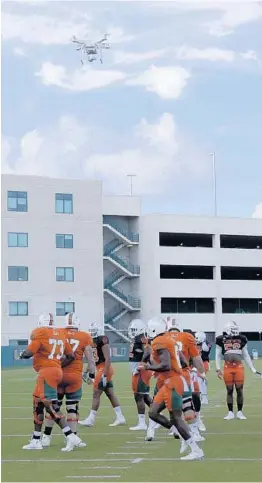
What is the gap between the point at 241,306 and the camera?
3078 inches

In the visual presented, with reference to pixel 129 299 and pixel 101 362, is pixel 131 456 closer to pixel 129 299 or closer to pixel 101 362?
pixel 101 362

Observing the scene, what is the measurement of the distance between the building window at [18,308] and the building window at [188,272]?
12.5 metres

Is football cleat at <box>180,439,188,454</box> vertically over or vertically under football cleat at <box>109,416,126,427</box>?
over

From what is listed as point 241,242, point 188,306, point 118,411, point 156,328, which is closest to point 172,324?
point 156,328

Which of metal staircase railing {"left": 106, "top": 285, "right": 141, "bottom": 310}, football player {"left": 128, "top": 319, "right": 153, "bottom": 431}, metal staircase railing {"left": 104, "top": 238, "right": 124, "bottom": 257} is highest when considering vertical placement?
metal staircase railing {"left": 104, "top": 238, "right": 124, "bottom": 257}

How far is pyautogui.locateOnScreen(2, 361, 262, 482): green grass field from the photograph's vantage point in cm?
1108

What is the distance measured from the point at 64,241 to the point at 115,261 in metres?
5.14

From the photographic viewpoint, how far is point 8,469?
11.8 meters

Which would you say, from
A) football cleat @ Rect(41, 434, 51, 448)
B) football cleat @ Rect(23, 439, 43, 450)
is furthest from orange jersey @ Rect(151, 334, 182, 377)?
football cleat @ Rect(41, 434, 51, 448)

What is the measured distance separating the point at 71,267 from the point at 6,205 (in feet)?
21.7

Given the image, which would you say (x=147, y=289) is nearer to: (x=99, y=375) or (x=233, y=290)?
(x=233, y=290)

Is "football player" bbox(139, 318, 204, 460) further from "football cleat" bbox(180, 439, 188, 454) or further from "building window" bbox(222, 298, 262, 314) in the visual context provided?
"building window" bbox(222, 298, 262, 314)

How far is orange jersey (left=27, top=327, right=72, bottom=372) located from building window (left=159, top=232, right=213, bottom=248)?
62.2 m

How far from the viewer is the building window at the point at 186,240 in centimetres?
7638
